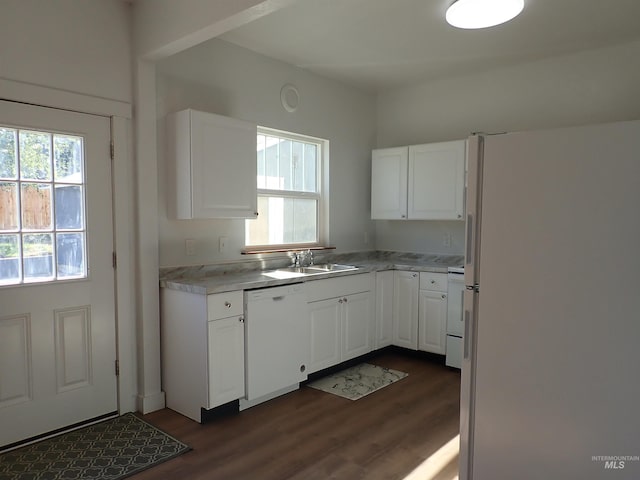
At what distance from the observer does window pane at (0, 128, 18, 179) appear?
8.02 feet

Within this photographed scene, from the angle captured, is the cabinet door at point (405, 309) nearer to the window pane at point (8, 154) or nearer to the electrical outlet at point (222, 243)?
the electrical outlet at point (222, 243)

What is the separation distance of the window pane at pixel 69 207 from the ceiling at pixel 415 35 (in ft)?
5.23

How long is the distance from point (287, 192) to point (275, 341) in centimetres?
148

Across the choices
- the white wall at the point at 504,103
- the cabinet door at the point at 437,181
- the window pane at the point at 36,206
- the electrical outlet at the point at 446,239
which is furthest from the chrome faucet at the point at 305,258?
the window pane at the point at 36,206

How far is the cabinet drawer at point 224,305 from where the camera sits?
2.76 meters

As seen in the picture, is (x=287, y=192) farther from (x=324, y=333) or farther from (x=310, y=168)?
(x=324, y=333)

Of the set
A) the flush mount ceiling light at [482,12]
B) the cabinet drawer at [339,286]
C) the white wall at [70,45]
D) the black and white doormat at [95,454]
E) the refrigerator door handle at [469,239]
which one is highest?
the flush mount ceiling light at [482,12]

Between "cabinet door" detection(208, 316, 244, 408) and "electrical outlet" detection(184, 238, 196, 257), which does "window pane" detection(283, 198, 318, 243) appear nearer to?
"electrical outlet" detection(184, 238, 196, 257)

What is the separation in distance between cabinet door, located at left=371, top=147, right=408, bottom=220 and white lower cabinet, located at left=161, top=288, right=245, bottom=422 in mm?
2174

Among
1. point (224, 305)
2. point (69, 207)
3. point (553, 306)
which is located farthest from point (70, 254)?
point (553, 306)

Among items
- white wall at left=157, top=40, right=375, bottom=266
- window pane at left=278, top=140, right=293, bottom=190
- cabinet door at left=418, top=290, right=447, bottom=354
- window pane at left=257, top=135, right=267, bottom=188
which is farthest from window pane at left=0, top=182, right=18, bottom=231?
cabinet door at left=418, top=290, right=447, bottom=354

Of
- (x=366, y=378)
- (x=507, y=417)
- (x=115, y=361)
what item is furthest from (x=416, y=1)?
(x=115, y=361)

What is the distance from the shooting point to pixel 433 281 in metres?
4.04

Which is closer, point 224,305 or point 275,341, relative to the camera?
point 224,305
